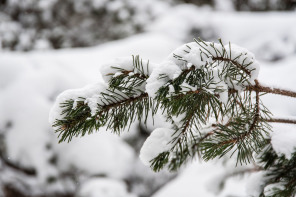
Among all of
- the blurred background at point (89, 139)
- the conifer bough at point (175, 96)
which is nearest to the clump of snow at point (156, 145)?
the conifer bough at point (175, 96)

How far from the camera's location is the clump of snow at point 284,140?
2.91 ft

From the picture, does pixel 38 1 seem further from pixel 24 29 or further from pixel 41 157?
pixel 41 157

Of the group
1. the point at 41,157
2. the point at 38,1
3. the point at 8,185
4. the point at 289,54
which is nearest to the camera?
the point at 41,157

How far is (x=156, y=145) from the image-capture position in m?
0.85

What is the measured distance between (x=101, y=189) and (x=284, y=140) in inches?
91.0

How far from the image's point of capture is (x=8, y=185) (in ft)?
9.29

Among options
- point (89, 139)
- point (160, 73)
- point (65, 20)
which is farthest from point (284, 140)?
point (65, 20)

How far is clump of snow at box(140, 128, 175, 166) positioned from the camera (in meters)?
0.84

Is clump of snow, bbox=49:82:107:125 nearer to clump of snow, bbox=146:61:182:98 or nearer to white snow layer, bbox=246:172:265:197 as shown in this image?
clump of snow, bbox=146:61:182:98

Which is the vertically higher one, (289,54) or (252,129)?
(289,54)

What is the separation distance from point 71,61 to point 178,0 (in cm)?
505

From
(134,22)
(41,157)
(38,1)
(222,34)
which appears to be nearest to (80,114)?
(41,157)

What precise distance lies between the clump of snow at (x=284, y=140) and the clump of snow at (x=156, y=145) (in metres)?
0.40

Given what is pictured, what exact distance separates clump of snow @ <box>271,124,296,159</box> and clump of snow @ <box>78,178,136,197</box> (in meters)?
2.24
